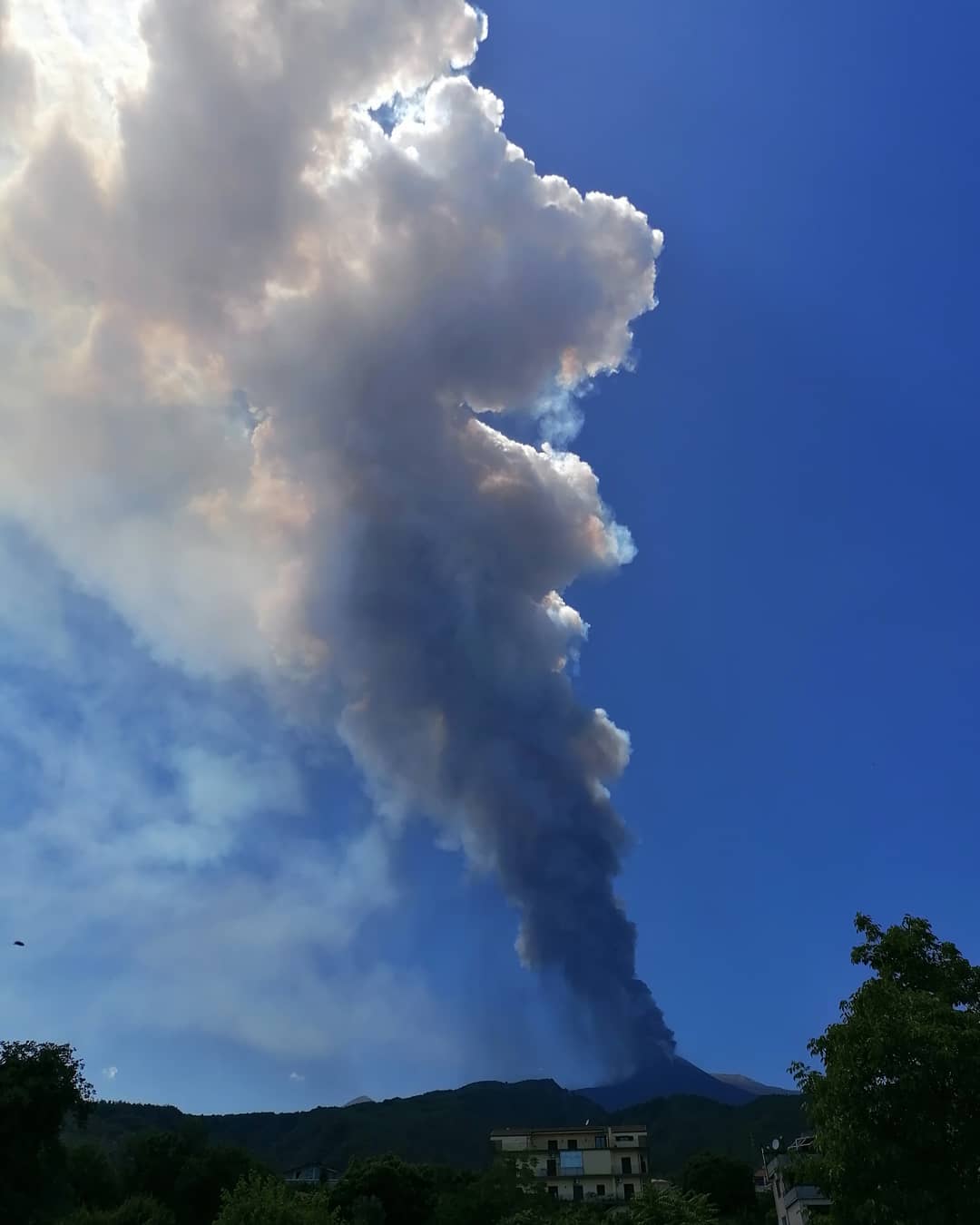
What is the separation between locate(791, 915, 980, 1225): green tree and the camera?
18.6 m

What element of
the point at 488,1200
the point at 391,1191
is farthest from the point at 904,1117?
the point at 391,1191

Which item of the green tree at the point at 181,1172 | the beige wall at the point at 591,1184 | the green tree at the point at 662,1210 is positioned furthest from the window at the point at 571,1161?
the green tree at the point at 662,1210

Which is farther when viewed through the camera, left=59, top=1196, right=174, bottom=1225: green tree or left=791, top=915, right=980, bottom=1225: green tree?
left=59, top=1196, right=174, bottom=1225: green tree

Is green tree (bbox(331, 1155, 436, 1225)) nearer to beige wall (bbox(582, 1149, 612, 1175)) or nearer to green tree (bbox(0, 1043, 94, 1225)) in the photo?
green tree (bbox(0, 1043, 94, 1225))

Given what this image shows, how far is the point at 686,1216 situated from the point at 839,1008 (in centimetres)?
1056

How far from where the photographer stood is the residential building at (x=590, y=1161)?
111 metres

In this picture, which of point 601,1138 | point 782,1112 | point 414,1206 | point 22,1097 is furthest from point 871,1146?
point 782,1112

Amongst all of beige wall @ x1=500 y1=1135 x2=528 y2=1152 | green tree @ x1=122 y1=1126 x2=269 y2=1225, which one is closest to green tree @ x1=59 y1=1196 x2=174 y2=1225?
green tree @ x1=122 y1=1126 x2=269 y2=1225

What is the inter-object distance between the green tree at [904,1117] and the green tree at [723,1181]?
294 ft

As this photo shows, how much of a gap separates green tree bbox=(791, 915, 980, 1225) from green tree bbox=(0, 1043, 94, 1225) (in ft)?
138

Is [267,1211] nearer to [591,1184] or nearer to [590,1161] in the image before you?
[591,1184]

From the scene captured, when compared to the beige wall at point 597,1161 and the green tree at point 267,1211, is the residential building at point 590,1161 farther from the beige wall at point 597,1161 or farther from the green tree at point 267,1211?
the green tree at point 267,1211

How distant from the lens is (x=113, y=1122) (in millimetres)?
170500

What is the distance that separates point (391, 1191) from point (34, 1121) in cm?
3816
